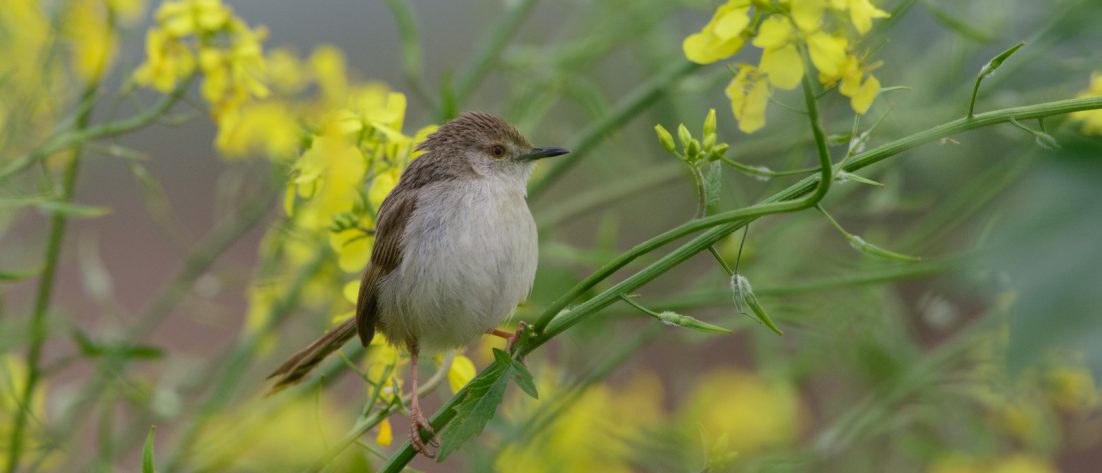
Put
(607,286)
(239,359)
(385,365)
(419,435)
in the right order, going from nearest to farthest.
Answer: (419,435) → (385,365) → (239,359) → (607,286)

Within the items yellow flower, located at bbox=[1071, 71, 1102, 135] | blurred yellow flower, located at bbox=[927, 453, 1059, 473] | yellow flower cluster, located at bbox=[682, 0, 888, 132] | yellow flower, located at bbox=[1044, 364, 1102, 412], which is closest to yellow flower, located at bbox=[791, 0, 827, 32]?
yellow flower cluster, located at bbox=[682, 0, 888, 132]

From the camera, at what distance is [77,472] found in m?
2.87

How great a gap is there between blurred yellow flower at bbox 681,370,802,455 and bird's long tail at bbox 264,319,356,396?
1319mm

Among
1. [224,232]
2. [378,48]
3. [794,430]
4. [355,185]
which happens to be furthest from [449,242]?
[378,48]

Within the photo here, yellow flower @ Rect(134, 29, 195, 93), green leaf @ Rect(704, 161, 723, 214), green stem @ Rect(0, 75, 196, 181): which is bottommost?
green leaf @ Rect(704, 161, 723, 214)

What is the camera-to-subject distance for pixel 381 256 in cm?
230

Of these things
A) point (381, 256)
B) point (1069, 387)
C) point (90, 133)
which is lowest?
point (1069, 387)

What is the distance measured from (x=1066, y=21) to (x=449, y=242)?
1240 millimetres

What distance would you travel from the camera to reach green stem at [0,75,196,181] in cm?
211

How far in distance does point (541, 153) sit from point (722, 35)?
112 centimetres

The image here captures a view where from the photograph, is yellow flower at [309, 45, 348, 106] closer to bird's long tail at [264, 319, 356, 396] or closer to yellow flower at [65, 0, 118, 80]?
yellow flower at [65, 0, 118, 80]

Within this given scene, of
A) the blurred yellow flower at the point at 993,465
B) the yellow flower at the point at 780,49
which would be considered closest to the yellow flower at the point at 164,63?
the yellow flower at the point at 780,49

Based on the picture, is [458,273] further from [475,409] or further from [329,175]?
[475,409]

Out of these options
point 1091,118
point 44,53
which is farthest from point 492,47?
point 1091,118
